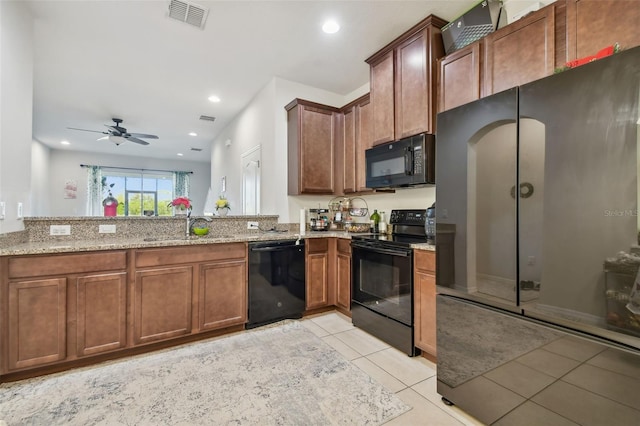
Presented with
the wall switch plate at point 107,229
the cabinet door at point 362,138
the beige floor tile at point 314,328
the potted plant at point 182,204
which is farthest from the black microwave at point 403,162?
the wall switch plate at point 107,229

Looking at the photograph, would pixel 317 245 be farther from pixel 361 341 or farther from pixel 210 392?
pixel 210 392

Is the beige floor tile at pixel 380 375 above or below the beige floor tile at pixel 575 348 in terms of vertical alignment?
below

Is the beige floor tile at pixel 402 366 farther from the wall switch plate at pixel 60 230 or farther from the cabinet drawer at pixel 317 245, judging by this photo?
the wall switch plate at pixel 60 230

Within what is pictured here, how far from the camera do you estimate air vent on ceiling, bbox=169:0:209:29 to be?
245 cm

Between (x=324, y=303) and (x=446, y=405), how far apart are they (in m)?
1.75

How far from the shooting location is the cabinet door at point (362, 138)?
3385 millimetres

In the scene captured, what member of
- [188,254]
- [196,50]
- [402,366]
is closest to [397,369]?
[402,366]

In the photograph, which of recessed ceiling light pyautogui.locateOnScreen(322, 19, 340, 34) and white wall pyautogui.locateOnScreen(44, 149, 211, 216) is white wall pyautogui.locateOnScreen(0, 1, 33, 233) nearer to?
recessed ceiling light pyautogui.locateOnScreen(322, 19, 340, 34)

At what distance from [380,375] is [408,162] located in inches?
69.4

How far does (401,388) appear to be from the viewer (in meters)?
1.95

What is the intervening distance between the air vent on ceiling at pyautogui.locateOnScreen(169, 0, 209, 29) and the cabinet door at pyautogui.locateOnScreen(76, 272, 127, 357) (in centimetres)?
230

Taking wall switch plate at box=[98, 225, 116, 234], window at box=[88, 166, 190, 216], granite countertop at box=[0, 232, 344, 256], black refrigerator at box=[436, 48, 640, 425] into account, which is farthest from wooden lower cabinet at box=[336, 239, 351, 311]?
window at box=[88, 166, 190, 216]

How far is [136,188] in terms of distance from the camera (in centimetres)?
830

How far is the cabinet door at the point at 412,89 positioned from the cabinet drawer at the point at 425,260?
1.10m
